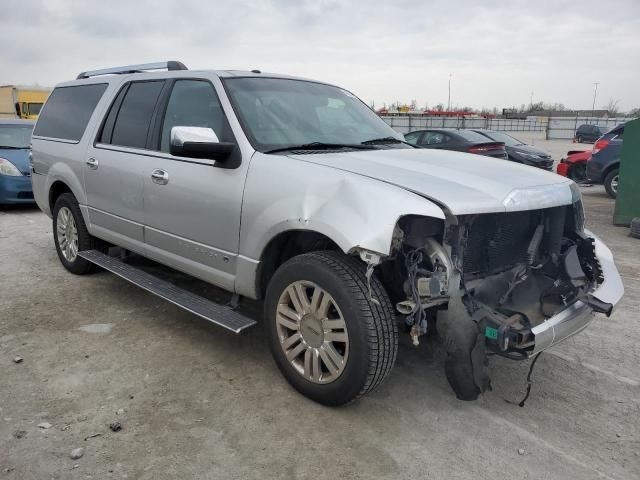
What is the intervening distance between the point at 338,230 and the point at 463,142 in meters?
10.6

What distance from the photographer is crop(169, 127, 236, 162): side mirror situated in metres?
3.13

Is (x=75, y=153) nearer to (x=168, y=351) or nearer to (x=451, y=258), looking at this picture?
(x=168, y=351)

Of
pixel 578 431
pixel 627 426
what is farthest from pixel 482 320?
pixel 627 426

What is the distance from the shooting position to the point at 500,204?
8.96 ft

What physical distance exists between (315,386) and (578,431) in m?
1.44

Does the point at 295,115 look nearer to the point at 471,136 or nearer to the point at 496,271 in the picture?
the point at 496,271

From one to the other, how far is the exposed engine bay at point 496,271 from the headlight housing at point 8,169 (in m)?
8.20

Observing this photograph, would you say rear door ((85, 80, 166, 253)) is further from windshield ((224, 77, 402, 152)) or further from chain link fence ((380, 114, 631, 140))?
chain link fence ((380, 114, 631, 140))

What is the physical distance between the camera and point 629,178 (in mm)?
8219

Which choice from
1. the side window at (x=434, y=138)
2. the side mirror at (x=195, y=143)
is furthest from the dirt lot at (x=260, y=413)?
the side window at (x=434, y=138)

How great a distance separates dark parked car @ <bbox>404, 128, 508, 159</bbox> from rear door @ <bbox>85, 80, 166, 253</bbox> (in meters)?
8.36

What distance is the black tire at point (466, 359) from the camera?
2729 mm

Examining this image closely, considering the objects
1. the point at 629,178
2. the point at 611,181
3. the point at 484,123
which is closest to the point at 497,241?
the point at 629,178

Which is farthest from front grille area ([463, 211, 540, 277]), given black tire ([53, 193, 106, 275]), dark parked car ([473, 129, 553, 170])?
dark parked car ([473, 129, 553, 170])
